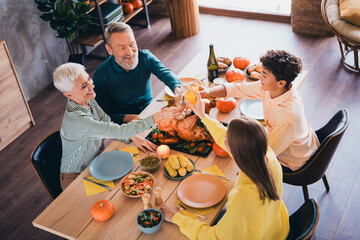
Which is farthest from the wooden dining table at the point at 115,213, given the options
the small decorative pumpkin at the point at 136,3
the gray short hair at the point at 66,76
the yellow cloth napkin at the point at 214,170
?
the small decorative pumpkin at the point at 136,3

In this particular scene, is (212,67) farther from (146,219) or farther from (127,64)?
(146,219)

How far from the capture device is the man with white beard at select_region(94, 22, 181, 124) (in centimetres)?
277

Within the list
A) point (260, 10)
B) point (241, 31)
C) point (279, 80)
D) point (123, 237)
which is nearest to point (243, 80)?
point (279, 80)

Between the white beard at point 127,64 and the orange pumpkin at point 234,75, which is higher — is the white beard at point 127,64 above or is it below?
above

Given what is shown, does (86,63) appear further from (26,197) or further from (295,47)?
(295,47)

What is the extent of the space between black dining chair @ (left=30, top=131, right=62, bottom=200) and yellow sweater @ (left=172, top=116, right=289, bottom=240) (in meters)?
1.00

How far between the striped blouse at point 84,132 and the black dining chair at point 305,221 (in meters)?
0.95

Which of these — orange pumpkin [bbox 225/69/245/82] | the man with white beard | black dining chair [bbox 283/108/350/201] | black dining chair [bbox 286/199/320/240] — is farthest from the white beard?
black dining chair [bbox 286/199/320/240]

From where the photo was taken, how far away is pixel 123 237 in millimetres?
1906

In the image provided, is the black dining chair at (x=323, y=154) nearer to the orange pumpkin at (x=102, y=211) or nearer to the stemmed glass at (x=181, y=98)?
the stemmed glass at (x=181, y=98)

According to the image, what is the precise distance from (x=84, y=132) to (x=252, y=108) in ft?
3.65

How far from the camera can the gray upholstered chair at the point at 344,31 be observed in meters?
4.04

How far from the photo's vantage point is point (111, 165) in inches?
91.7

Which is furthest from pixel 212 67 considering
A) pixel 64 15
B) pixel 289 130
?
pixel 64 15
